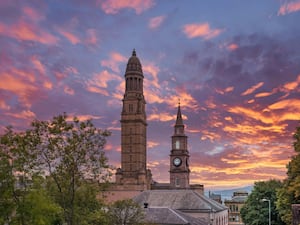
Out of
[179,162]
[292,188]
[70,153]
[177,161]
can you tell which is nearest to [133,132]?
[177,161]

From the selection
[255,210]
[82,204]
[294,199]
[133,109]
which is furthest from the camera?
[133,109]

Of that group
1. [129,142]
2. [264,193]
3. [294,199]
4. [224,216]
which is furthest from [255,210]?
[129,142]

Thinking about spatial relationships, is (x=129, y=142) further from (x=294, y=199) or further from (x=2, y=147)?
(x=2, y=147)

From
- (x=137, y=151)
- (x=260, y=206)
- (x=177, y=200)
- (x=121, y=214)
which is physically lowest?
(x=121, y=214)

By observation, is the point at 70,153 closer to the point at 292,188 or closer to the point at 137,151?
the point at 292,188

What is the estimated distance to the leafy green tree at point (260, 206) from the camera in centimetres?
7450

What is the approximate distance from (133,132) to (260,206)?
62.2 metres

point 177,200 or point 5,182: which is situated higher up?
point 5,182

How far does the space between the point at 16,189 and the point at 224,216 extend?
78.2 meters

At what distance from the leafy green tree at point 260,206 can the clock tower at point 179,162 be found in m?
49.0

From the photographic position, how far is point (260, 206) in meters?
76.1

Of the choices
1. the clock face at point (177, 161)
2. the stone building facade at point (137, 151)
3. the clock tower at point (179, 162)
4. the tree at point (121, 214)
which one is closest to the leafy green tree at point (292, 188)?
the tree at point (121, 214)

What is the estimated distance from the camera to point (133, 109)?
436ft

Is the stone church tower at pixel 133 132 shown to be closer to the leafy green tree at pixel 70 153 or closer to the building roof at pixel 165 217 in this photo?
the building roof at pixel 165 217
